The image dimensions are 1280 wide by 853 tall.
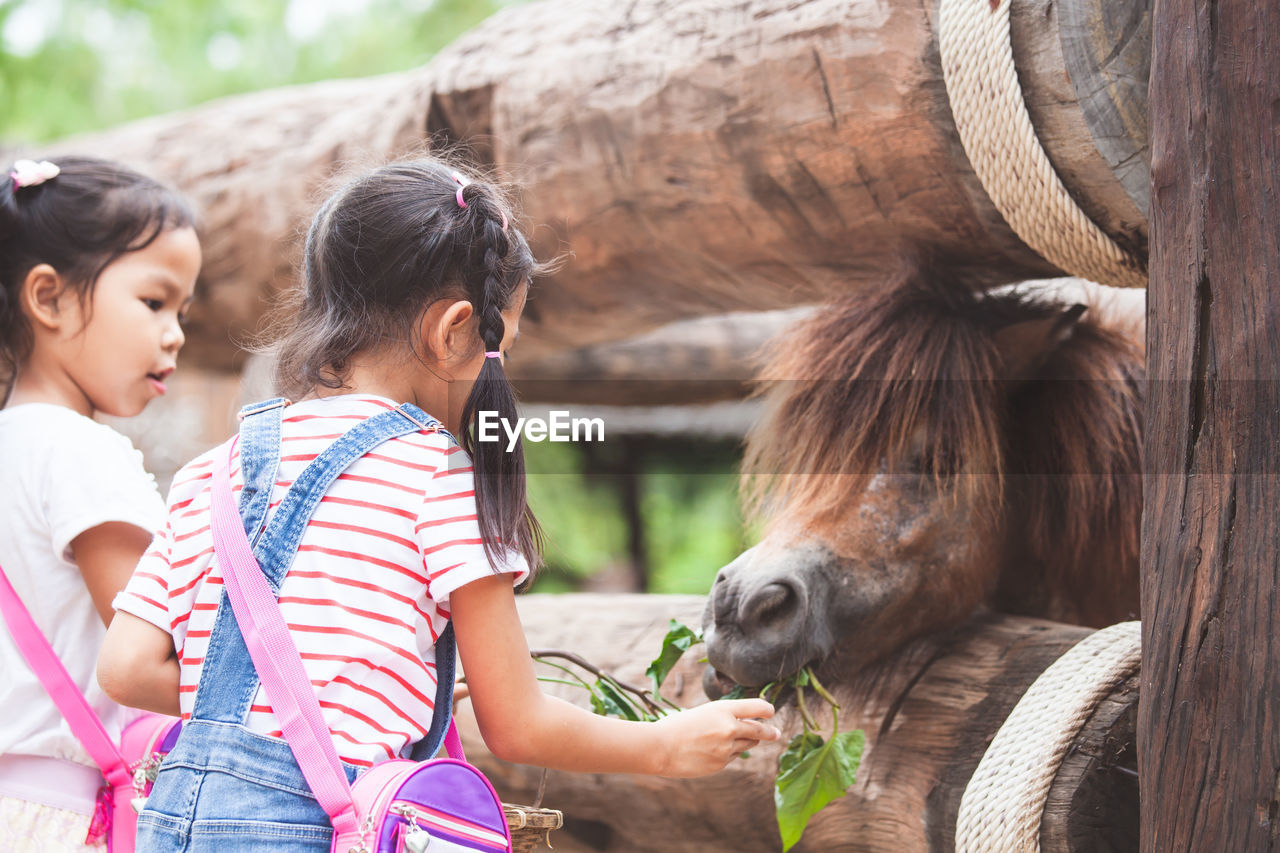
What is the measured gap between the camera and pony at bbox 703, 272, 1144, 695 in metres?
1.27

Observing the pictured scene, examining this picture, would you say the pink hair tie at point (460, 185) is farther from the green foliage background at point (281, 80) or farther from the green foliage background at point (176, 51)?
the green foliage background at point (176, 51)

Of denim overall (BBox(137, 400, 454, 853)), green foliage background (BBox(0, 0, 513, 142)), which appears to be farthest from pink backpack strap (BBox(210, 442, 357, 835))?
green foliage background (BBox(0, 0, 513, 142))

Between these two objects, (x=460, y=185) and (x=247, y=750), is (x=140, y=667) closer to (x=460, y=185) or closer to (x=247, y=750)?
(x=247, y=750)

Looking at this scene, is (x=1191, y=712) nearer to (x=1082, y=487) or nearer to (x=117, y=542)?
(x=1082, y=487)

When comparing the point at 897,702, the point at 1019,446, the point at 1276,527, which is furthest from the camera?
the point at 1019,446

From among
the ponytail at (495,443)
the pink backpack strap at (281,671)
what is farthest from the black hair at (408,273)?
the pink backpack strap at (281,671)

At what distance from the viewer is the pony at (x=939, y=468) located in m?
1.27

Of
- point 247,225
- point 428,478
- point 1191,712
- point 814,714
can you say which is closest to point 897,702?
point 814,714

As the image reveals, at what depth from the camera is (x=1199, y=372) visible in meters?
0.84

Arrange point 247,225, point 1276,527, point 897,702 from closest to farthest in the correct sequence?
point 1276,527 < point 897,702 < point 247,225

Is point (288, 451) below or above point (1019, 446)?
above

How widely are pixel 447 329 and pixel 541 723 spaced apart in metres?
0.35

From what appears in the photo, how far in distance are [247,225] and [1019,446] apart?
74.0 inches

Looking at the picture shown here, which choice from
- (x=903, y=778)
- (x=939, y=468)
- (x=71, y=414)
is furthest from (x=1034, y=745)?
(x=71, y=414)
